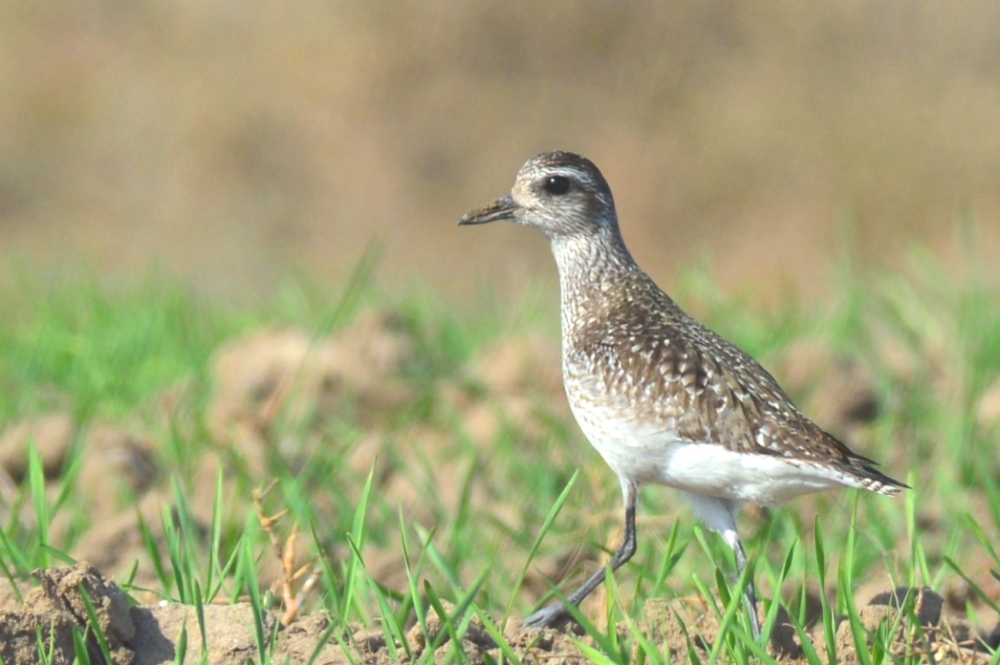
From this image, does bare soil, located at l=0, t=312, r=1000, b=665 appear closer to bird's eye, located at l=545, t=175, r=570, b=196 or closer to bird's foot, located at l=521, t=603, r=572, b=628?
bird's foot, located at l=521, t=603, r=572, b=628

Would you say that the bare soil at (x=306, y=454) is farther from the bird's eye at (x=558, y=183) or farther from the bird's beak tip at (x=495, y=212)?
the bird's eye at (x=558, y=183)

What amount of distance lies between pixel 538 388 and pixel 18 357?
2640 mm

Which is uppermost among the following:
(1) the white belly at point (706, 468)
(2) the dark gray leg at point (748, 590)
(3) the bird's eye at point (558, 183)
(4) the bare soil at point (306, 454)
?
(3) the bird's eye at point (558, 183)

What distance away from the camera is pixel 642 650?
10.9 ft

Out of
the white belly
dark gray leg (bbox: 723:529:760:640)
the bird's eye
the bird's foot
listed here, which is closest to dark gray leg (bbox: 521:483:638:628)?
the bird's foot

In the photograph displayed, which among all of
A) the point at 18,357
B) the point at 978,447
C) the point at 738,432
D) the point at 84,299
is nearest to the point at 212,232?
the point at 84,299

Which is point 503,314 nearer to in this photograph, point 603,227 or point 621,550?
point 603,227

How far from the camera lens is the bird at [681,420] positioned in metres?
4.17

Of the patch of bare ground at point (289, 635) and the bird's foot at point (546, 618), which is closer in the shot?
the patch of bare ground at point (289, 635)

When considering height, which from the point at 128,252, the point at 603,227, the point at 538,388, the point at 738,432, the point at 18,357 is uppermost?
the point at 603,227

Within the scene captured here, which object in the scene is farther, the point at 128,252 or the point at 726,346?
the point at 128,252

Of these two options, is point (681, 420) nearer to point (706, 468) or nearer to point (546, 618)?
point (706, 468)

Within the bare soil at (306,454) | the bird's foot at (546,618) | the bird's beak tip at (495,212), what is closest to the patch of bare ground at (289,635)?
the bare soil at (306,454)

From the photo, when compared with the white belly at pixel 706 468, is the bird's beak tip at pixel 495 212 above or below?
above
